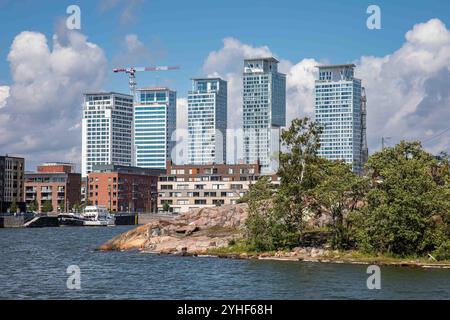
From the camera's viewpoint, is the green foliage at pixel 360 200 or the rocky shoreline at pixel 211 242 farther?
the rocky shoreline at pixel 211 242

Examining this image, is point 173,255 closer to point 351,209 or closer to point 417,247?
point 351,209

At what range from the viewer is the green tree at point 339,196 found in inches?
3811

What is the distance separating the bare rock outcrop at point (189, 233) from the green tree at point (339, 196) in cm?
1822

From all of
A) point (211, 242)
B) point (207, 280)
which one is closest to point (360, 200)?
point (211, 242)

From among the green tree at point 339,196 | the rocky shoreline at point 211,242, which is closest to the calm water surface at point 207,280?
the rocky shoreline at point 211,242

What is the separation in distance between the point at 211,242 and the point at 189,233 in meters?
14.4

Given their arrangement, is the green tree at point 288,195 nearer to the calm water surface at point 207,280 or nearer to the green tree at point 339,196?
the green tree at point 339,196

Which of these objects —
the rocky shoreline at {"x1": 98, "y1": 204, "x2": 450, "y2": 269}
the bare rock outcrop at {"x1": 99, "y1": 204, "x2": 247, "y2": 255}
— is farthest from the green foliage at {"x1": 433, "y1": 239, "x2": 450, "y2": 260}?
the bare rock outcrop at {"x1": 99, "y1": 204, "x2": 247, "y2": 255}

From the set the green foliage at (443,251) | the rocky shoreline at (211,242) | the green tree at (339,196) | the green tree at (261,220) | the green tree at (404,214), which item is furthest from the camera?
the green tree at (261,220)

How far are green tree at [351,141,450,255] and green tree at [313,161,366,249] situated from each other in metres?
2.71

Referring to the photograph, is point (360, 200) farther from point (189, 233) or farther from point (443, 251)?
point (189, 233)

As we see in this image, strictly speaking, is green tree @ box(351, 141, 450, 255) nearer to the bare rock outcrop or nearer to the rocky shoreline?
the rocky shoreline

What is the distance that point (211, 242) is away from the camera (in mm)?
111312
